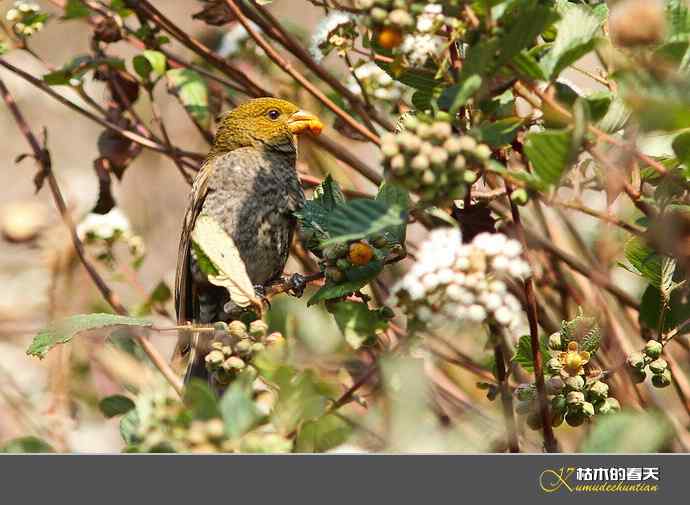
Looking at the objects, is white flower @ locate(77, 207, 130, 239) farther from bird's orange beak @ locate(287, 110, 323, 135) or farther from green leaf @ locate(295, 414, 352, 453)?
green leaf @ locate(295, 414, 352, 453)

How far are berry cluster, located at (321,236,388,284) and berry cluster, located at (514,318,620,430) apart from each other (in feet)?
1.09

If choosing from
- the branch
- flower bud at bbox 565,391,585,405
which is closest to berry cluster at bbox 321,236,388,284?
flower bud at bbox 565,391,585,405

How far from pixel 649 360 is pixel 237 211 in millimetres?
1448

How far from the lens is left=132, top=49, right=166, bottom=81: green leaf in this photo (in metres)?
2.29

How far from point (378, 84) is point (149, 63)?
0.57 meters

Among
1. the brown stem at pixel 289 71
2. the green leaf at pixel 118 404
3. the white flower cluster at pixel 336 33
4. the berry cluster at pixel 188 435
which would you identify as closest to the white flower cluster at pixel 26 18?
the brown stem at pixel 289 71

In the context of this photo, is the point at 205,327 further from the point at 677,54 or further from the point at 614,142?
the point at 677,54

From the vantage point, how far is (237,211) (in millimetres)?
2752

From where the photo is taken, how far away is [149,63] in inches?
92.4

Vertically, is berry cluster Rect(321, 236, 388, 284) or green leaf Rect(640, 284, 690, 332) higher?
Answer: berry cluster Rect(321, 236, 388, 284)

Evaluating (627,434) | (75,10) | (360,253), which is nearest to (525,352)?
(360,253)

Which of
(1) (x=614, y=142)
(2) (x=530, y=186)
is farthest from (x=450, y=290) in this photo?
(1) (x=614, y=142)

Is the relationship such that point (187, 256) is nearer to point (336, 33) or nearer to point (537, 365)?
point (336, 33)

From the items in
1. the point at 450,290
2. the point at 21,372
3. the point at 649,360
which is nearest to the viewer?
the point at 450,290
